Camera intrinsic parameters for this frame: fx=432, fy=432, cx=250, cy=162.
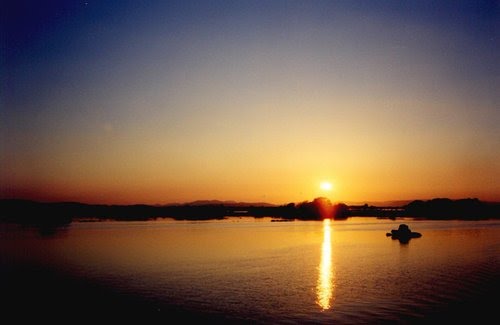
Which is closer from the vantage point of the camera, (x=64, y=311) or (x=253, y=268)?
(x=64, y=311)

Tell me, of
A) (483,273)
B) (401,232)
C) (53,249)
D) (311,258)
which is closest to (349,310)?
(483,273)

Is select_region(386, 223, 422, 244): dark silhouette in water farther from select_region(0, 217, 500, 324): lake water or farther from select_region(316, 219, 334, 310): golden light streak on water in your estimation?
select_region(316, 219, 334, 310): golden light streak on water

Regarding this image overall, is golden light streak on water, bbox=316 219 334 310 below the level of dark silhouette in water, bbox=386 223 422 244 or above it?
below

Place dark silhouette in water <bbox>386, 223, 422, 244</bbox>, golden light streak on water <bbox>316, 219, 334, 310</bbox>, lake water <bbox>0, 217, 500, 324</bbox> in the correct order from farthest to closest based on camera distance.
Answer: dark silhouette in water <bbox>386, 223, 422, 244</bbox> → golden light streak on water <bbox>316, 219, 334, 310</bbox> → lake water <bbox>0, 217, 500, 324</bbox>

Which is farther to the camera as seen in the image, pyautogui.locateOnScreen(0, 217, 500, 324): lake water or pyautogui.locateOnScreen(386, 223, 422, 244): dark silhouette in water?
pyautogui.locateOnScreen(386, 223, 422, 244): dark silhouette in water

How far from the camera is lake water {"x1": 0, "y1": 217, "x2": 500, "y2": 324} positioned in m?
28.0

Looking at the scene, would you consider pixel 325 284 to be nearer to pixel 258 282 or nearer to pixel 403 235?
pixel 258 282

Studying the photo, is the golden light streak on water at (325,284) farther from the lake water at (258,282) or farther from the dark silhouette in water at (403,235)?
the dark silhouette in water at (403,235)

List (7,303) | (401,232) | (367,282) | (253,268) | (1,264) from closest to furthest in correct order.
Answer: (7,303), (367,282), (253,268), (1,264), (401,232)

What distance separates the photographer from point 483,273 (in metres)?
42.1

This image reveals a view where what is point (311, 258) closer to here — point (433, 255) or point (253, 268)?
point (253, 268)

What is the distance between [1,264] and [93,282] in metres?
19.6

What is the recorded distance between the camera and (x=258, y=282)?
38156 mm

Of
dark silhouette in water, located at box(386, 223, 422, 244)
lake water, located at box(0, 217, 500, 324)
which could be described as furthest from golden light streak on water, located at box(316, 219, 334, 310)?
dark silhouette in water, located at box(386, 223, 422, 244)
